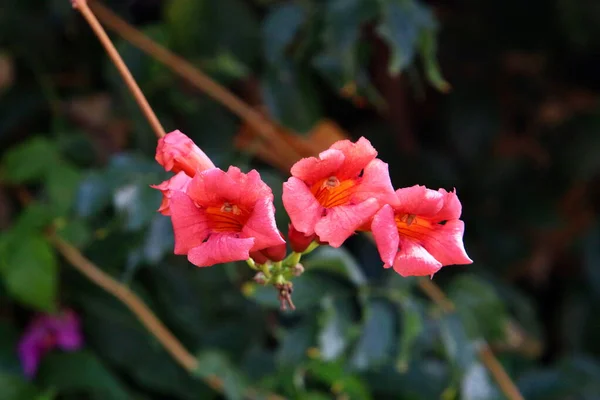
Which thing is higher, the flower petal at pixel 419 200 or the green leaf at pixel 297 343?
the flower petal at pixel 419 200

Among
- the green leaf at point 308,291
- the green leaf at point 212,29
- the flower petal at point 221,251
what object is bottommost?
the green leaf at point 308,291

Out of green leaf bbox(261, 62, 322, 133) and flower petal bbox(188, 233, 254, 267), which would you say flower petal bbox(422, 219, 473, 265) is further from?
green leaf bbox(261, 62, 322, 133)

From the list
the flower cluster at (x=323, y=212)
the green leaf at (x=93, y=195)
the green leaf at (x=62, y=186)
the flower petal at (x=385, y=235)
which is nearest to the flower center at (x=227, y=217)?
the flower cluster at (x=323, y=212)

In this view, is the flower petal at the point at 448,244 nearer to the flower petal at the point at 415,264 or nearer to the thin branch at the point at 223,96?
the flower petal at the point at 415,264

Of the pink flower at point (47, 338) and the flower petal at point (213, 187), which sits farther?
the pink flower at point (47, 338)

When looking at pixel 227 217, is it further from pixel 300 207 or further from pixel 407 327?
pixel 407 327

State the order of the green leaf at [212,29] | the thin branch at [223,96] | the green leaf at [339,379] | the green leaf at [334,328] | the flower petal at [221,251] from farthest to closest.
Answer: the green leaf at [212,29] → the thin branch at [223,96] → the green leaf at [339,379] → the green leaf at [334,328] → the flower petal at [221,251]
